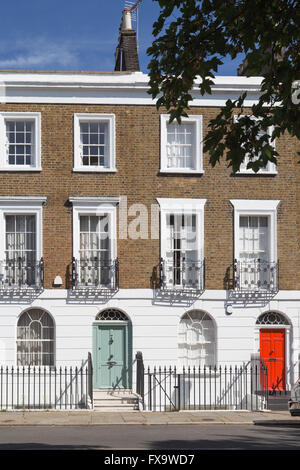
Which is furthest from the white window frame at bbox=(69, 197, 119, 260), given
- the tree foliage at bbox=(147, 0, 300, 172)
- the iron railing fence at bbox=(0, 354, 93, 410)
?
the tree foliage at bbox=(147, 0, 300, 172)

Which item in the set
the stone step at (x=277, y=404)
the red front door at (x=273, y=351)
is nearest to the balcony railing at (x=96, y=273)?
the red front door at (x=273, y=351)

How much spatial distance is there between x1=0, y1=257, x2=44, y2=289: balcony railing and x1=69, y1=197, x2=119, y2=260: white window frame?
4.45ft

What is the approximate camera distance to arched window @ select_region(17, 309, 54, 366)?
84.6ft

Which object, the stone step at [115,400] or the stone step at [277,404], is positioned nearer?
the stone step at [115,400]

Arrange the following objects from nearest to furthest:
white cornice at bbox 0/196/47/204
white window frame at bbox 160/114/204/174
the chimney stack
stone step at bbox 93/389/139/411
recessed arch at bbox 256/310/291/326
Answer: stone step at bbox 93/389/139/411 < white cornice at bbox 0/196/47/204 < white window frame at bbox 160/114/204/174 < recessed arch at bbox 256/310/291/326 < the chimney stack

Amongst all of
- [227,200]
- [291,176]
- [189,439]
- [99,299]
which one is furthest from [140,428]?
[291,176]

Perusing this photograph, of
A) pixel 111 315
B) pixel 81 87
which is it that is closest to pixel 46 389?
pixel 111 315

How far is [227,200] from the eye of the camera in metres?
26.5

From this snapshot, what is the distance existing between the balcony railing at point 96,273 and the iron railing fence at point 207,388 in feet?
9.93

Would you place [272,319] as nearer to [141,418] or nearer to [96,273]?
[96,273]

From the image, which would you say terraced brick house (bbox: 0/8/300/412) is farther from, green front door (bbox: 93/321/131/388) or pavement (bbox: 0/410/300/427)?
pavement (bbox: 0/410/300/427)

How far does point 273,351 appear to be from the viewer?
26.8m

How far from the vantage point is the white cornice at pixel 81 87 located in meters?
25.8

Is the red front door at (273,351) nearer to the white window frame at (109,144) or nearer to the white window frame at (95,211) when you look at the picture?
the white window frame at (95,211)
